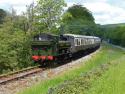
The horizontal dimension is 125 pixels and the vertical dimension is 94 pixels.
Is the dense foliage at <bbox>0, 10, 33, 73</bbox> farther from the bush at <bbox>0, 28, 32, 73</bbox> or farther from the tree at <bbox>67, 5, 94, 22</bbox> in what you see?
the tree at <bbox>67, 5, 94, 22</bbox>

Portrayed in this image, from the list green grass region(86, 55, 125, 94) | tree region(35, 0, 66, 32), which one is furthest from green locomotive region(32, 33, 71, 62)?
tree region(35, 0, 66, 32)

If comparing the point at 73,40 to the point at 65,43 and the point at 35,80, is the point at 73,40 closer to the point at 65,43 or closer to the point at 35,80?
the point at 65,43

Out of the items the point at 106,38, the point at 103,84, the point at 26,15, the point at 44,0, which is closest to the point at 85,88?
the point at 103,84

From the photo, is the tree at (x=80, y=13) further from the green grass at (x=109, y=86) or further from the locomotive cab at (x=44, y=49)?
the green grass at (x=109, y=86)

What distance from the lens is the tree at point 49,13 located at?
5403cm

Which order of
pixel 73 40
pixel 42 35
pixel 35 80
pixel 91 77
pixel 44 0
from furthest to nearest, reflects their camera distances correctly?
pixel 44 0
pixel 73 40
pixel 42 35
pixel 35 80
pixel 91 77

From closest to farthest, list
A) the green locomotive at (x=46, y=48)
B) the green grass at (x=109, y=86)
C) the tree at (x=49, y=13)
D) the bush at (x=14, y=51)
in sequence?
the green grass at (x=109, y=86)
the bush at (x=14, y=51)
the green locomotive at (x=46, y=48)
the tree at (x=49, y=13)

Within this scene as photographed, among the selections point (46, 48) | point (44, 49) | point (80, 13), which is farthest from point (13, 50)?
point (80, 13)

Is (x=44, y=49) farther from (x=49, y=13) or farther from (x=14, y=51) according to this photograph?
(x=49, y=13)

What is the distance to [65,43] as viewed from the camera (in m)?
38.5

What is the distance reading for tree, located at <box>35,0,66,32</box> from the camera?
54031mm

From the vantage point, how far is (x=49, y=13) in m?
56.3

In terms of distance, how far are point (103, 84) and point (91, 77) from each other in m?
2.49

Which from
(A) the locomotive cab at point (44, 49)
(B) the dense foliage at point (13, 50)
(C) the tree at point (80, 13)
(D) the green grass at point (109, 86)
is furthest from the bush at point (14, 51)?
(C) the tree at point (80, 13)
